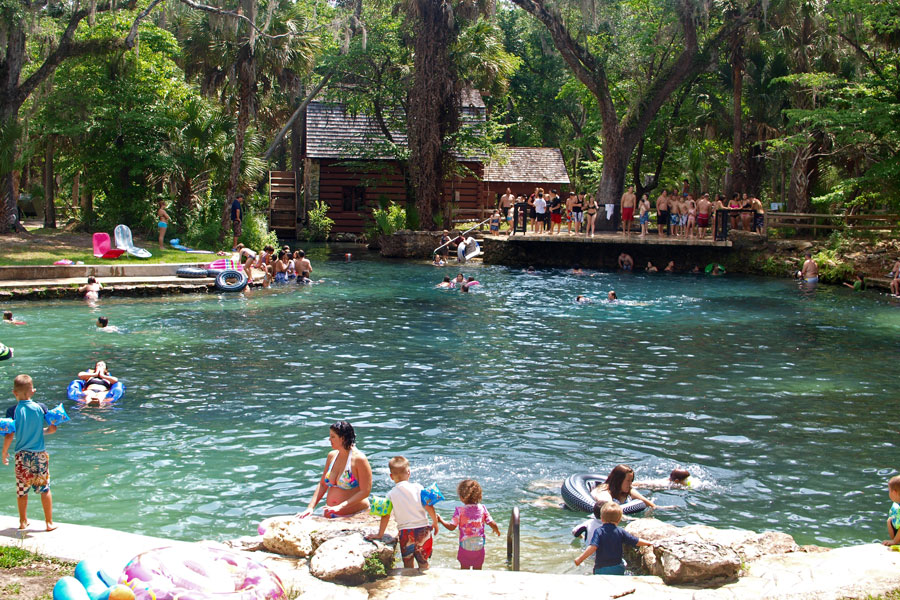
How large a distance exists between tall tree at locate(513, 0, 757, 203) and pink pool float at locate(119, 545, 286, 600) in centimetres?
3270

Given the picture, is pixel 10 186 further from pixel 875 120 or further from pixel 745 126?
pixel 745 126

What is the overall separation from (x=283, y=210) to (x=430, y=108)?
11961 millimetres

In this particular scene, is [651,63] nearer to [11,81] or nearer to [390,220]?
[390,220]

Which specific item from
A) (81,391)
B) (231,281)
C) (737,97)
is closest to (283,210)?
(231,281)

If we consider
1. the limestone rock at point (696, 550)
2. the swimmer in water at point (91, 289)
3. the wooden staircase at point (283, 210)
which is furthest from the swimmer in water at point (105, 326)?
the wooden staircase at point (283, 210)

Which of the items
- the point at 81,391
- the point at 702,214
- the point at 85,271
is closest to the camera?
the point at 81,391

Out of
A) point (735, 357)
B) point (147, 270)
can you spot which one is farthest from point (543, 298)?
point (147, 270)

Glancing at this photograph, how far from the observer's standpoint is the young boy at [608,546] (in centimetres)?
750

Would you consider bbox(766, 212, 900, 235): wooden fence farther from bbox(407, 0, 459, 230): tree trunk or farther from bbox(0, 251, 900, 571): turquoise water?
bbox(407, 0, 459, 230): tree trunk

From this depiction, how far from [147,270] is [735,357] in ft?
56.8

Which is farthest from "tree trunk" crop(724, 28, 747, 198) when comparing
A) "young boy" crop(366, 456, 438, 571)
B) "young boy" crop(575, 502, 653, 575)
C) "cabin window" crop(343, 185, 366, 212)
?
"young boy" crop(366, 456, 438, 571)

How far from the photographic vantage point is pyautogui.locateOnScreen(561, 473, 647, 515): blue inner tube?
9.28m

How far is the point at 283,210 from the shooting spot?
46938 mm

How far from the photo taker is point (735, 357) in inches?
695
